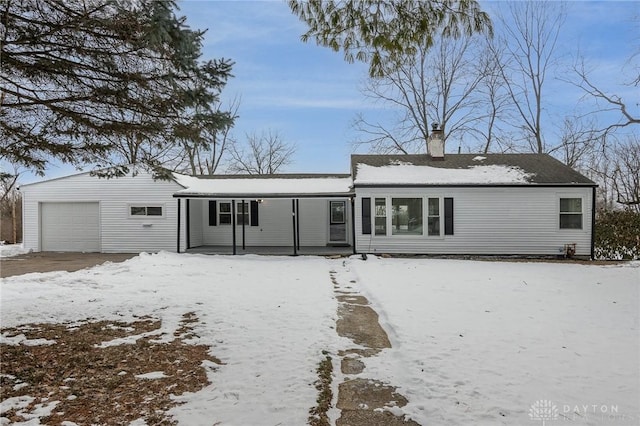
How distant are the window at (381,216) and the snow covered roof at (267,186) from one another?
1.04 m

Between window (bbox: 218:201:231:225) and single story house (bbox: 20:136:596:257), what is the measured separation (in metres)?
0.04

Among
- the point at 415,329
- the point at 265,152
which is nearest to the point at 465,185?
the point at 415,329

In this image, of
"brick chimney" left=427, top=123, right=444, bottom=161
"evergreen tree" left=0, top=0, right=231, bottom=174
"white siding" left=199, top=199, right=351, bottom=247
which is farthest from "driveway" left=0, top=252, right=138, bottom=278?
"brick chimney" left=427, top=123, right=444, bottom=161

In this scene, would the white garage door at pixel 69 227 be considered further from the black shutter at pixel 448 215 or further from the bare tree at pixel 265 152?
the bare tree at pixel 265 152

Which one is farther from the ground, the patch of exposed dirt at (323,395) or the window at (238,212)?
the window at (238,212)

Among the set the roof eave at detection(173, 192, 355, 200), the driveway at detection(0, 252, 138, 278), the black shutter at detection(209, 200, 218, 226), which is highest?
the roof eave at detection(173, 192, 355, 200)

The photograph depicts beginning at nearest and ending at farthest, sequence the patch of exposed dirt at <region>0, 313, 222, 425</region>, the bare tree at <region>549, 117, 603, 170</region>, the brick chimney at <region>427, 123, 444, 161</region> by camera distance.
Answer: the patch of exposed dirt at <region>0, 313, 222, 425</region> < the brick chimney at <region>427, 123, 444, 161</region> < the bare tree at <region>549, 117, 603, 170</region>

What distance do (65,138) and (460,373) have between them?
5118 mm

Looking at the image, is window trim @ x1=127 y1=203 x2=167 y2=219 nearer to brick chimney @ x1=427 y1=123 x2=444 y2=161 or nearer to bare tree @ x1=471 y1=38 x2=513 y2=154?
brick chimney @ x1=427 y1=123 x2=444 y2=161

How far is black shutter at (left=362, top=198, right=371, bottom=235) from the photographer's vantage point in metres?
13.2

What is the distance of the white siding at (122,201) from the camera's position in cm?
1455

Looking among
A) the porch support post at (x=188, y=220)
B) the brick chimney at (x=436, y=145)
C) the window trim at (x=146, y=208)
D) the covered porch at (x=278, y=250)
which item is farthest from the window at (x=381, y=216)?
the window trim at (x=146, y=208)

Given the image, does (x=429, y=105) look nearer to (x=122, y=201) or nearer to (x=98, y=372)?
(x=122, y=201)

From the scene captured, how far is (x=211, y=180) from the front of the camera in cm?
1638
